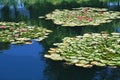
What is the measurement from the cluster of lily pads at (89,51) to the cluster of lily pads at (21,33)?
1.26 metres

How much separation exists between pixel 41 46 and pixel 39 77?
2600 millimetres

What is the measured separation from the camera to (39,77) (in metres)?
8.64

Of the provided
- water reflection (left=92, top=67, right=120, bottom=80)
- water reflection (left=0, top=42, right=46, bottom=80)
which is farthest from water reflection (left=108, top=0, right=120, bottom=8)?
water reflection (left=92, top=67, right=120, bottom=80)

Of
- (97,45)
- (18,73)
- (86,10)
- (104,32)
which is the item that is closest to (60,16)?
(86,10)

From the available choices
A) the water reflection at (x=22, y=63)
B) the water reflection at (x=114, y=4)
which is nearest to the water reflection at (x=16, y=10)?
the water reflection at (x=114, y=4)

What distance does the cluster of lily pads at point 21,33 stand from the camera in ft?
38.6

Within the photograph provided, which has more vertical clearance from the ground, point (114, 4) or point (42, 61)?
point (114, 4)

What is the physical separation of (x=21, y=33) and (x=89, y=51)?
346 cm

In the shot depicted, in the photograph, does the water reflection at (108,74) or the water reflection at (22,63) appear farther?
the water reflection at (22,63)

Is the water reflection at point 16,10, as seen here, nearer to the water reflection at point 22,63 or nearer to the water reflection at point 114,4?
the water reflection at point 114,4

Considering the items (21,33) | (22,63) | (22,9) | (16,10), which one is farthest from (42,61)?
(22,9)

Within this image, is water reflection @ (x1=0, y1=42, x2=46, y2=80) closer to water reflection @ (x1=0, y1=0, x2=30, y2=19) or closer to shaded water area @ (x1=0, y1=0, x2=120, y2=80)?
shaded water area @ (x1=0, y1=0, x2=120, y2=80)

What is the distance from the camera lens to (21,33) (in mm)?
12484

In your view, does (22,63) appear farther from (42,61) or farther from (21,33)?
(21,33)
